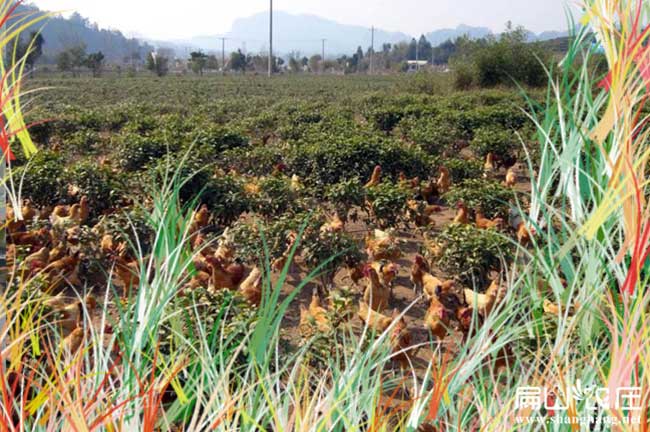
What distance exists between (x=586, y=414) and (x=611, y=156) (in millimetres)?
870

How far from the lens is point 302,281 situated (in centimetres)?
243

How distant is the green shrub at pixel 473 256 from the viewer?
432 cm

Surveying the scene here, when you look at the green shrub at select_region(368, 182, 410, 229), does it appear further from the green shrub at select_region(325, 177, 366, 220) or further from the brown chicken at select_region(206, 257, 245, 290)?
the brown chicken at select_region(206, 257, 245, 290)

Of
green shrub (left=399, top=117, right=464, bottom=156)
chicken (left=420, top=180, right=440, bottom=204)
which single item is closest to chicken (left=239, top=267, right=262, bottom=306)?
chicken (left=420, top=180, right=440, bottom=204)

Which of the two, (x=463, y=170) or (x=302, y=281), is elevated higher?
(x=302, y=281)

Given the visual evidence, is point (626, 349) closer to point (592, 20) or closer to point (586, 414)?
point (586, 414)

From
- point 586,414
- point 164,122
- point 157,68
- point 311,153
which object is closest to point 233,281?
point 586,414

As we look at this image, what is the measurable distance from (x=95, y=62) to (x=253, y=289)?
42.0 metres

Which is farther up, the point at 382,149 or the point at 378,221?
the point at 382,149

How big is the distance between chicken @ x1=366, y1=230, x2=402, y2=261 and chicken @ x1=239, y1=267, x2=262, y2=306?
1.14 metres

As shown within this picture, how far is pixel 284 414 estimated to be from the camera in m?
1.95

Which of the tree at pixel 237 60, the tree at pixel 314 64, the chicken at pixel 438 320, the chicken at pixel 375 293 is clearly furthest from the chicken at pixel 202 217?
the tree at pixel 314 64

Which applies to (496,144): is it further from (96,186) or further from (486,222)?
(96,186)

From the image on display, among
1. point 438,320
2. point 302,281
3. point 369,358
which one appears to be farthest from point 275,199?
point 369,358
